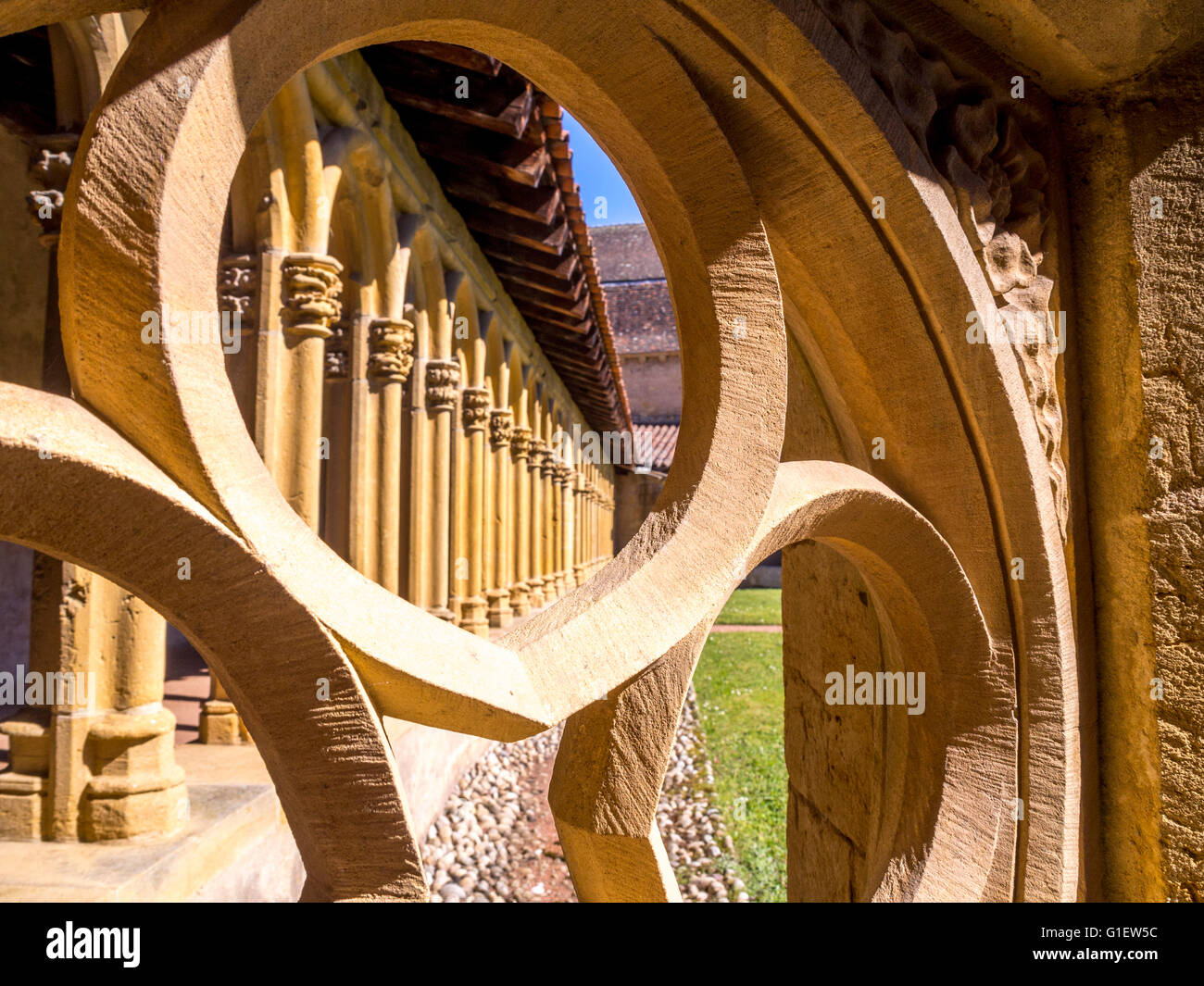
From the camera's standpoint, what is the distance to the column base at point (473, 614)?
24.8 feet

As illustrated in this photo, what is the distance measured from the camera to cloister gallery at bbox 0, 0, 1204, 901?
612 millimetres

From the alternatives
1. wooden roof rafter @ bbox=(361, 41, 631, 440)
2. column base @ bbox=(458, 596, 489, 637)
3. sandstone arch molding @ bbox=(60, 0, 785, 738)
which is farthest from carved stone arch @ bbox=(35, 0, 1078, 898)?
column base @ bbox=(458, 596, 489, 637)

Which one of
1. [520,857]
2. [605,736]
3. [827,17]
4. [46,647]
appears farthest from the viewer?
[520,857]

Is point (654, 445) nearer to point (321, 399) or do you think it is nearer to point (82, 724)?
point (321, 399)

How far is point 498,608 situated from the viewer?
31.0 feet

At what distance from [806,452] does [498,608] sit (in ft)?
26.8

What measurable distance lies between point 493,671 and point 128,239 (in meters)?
0.42

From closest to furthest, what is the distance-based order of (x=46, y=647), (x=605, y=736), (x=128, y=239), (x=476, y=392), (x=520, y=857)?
(x=128, y=239) → (x=605, y=736) → (x=46, y=647) → (x=520, y=857) → (x=476, y=392)

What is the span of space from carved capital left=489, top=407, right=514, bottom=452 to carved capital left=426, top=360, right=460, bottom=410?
294 centimetres

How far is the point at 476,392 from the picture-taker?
799cm

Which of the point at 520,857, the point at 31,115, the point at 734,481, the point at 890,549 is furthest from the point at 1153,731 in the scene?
the point at 31,115

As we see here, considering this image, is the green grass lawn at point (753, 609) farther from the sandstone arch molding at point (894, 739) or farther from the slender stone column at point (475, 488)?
the sandstone arch molding at point (894, 739)
